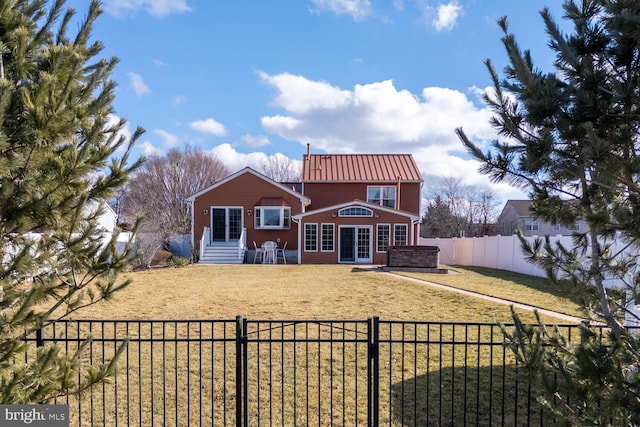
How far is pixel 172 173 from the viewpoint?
108 ft

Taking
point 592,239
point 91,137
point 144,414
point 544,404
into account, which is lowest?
point 144,414

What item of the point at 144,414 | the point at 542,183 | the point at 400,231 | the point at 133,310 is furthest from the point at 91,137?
the point at 400,231

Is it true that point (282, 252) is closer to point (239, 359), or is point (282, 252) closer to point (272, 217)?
point (272, 217)

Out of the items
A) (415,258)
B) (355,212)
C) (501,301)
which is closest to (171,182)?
(355,212)

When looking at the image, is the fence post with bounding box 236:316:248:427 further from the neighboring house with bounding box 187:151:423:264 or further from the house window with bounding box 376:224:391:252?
the house window with bounding box 376:224:391:252

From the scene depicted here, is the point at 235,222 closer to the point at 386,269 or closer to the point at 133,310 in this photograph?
the point at 386,269

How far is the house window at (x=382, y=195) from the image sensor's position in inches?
875

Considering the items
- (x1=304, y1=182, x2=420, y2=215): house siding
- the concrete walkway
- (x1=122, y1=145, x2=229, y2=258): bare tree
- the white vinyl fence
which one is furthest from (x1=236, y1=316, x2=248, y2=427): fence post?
(x1=122, y1=145, x2=229, y2=258): bare tree

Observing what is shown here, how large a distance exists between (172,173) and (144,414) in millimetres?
31476

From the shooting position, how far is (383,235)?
19344mm

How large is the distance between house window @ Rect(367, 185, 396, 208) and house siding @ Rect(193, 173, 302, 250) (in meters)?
4.59

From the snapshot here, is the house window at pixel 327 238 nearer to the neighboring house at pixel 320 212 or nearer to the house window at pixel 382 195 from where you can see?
the neighboring house at pixel 320 212

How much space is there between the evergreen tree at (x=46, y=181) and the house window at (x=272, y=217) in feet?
58.6

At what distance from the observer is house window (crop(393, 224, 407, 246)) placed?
63.5 ft
